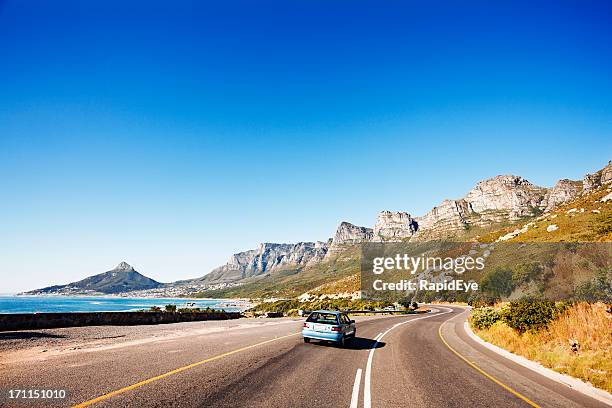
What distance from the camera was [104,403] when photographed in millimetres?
6043

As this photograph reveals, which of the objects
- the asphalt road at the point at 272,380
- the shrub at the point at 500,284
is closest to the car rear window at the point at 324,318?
the asphalt road at the point at 272,380

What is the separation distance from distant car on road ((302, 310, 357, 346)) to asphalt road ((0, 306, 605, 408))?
2093 millimetres

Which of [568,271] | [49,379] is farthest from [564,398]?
[568,271]

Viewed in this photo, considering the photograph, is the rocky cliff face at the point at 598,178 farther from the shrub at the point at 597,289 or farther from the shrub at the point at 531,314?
the shrub at the point at 531,314

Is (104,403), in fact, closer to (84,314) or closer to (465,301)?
(84,314)

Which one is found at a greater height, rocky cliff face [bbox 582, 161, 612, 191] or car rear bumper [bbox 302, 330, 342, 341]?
rocky cliff face [bbox 582, 161, 612, 191]

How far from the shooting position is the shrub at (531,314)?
15938 mm

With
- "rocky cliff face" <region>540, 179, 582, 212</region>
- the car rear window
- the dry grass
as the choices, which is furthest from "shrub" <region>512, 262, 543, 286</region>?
"rocky cliff face" <region>540, 179, 582, 212</region>

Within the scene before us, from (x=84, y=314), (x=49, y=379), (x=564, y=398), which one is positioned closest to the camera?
(x=49, y=379)

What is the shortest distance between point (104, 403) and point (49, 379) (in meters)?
2.73

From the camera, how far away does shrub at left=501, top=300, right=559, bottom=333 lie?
52.3 feet

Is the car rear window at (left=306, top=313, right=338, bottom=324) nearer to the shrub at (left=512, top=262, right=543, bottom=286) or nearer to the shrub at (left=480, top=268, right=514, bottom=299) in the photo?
the shrub at (left=512, top=262, right=543, bottom=286)

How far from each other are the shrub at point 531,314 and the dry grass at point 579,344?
41 centimetres

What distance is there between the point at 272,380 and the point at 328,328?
736cm
